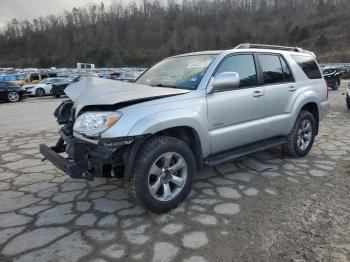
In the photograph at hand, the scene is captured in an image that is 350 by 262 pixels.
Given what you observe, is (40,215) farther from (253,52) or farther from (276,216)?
(253,52)

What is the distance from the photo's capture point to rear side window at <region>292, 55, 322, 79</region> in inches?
224

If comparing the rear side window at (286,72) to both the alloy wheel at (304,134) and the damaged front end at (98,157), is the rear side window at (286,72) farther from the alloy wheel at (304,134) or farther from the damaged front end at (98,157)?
the damaged front end at (98,157)

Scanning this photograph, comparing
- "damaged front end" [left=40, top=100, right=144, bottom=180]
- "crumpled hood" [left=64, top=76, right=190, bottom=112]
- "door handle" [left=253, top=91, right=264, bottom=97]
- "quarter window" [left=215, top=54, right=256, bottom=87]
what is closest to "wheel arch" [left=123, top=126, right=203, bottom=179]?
"damaged front end" [left=40, top=100, right=144, bottom=180]

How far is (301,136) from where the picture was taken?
19.0 ft

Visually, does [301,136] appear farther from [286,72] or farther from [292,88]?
[286,72]

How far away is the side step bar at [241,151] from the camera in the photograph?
165 inches

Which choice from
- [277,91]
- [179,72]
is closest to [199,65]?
[179,72]

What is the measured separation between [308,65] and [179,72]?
2.58 m

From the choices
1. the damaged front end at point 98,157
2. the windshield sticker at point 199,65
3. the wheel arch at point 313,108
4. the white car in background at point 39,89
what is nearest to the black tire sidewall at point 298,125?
the wheel arch at point 313,108

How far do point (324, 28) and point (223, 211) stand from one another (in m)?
96.6

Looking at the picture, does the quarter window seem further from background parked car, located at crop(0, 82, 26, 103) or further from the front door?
background parked car, located at crop(0, 82, 26, 103)

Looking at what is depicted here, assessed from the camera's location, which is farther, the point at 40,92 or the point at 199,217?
the point at 40,92

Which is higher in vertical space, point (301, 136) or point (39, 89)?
point (39, 89)

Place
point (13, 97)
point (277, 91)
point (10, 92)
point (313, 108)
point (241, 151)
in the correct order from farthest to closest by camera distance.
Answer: point (13, 97)
point (10, 92)
point (313, 108)
point (277, 91)
point (241, 151)
